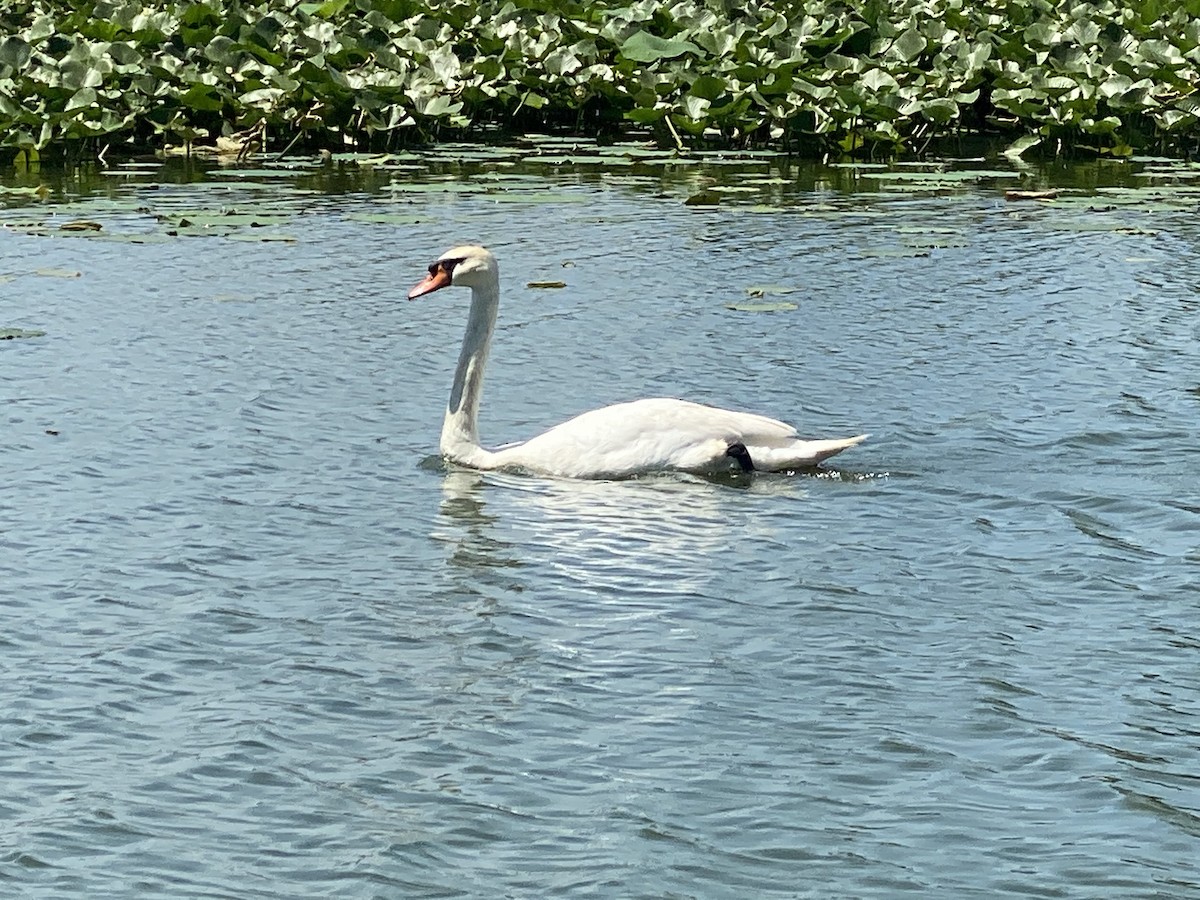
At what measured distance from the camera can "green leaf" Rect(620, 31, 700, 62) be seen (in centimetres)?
2152

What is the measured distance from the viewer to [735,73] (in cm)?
2102

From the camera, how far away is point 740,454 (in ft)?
31.6

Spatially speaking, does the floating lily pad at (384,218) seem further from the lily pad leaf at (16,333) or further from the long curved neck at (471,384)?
the long curved neck at (471,384)

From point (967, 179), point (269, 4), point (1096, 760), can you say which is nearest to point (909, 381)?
point (1096, 760)

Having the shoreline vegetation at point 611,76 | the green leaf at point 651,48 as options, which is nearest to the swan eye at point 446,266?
Answer: the shoreline vegetation at point 611,76

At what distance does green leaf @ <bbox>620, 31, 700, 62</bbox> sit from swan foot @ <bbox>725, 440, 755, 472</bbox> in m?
12.3

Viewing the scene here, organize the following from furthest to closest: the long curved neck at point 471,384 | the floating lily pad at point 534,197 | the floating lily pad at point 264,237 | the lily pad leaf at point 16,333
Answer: the floating lily pad at point 534,197
the floating lily pad at point 264,237
the lily pad leaf at point 16,333
the long curved neck at point 471,384

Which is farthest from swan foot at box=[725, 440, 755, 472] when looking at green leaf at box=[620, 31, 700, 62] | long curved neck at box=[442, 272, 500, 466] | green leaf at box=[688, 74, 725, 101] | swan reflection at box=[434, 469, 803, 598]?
green leaf at box=[620, 31, 700, 62]

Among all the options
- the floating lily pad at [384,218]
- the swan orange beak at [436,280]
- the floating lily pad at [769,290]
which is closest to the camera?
the swan orange beak at [436,280]

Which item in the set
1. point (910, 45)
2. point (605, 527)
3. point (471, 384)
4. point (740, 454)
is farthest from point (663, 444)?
point (910, 45)

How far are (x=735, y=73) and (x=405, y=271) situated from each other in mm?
6984

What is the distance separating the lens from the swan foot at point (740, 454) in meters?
9.62

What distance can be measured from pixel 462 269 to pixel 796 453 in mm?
1882

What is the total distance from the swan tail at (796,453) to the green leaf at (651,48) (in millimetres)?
12257
